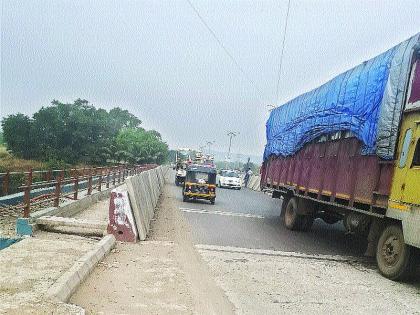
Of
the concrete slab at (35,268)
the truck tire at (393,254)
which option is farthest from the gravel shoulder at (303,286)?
the concrete slab at (35,268)

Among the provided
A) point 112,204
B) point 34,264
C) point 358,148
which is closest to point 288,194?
point 358,148

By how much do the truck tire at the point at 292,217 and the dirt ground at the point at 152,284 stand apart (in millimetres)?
4636

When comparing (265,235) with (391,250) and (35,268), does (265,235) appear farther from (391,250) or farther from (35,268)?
(35,268)

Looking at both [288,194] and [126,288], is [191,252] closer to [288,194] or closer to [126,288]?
[126,288]

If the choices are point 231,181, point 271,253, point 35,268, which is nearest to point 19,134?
point 231,181

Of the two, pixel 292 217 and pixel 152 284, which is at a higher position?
pixel 292 217

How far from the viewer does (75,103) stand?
73.1 meters

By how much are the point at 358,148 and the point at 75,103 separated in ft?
230

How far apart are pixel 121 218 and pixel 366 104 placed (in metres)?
5.54

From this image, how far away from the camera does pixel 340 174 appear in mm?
9594

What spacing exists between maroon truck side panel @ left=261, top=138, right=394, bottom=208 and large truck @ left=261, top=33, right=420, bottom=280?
2 centimetres

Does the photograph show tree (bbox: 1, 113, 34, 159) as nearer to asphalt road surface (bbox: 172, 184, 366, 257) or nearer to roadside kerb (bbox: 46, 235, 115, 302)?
asphalt road surface (bbox: 172, 184, 366, 257)

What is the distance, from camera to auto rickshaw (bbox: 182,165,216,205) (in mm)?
19406

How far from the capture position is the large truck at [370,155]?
7254mm
